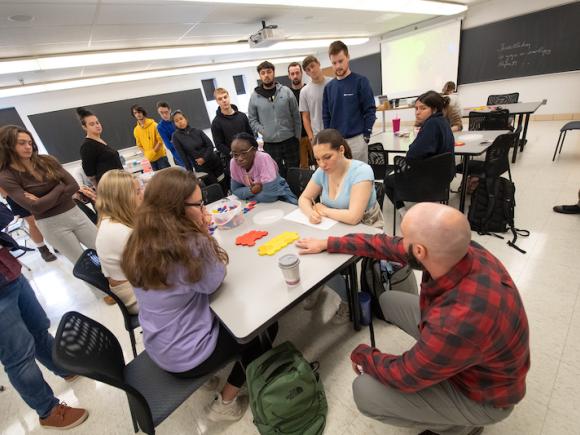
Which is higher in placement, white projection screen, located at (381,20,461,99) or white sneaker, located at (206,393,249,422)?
white projection screen, located at (381,20,461,99)

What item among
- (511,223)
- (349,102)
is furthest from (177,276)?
(511,223)

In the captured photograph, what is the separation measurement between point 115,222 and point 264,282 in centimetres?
92

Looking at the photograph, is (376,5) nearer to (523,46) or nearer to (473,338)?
(523,46)

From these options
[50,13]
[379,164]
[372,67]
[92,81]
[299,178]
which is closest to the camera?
[299,178]

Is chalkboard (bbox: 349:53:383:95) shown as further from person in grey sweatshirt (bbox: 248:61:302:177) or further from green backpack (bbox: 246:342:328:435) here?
green backpack (bbox: 246:342:328:435)

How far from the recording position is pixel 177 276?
1.08 meters

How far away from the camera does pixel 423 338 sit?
2.78ft

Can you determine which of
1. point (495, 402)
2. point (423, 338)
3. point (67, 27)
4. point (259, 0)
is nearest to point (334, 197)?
point (423, 338)

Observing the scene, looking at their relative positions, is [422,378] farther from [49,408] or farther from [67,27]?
[67,27]

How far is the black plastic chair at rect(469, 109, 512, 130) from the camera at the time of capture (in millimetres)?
3914

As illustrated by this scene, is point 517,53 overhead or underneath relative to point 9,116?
underneath

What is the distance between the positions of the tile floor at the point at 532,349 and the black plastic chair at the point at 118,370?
481mm

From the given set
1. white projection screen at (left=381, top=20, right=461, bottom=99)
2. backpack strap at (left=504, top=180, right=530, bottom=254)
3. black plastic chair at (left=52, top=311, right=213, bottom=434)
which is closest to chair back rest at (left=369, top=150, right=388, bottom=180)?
backpack strap at (left=504, top=180, right=530, bottom=254)

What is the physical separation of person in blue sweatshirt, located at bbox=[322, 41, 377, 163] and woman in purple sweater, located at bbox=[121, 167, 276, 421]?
2.20 meters
